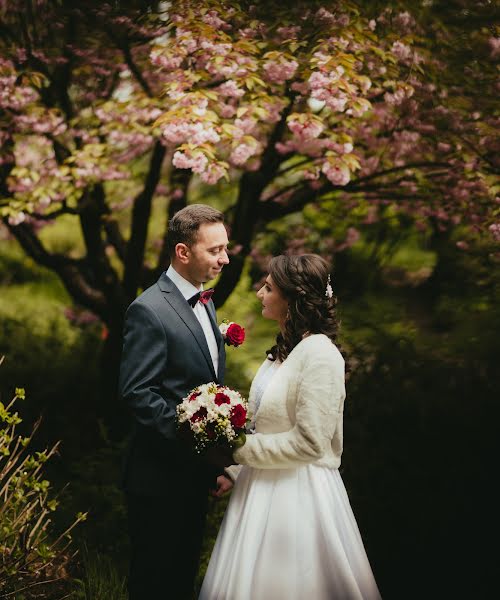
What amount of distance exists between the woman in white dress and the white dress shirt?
344mm

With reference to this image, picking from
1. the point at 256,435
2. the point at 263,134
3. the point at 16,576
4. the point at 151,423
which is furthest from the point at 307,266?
the point at 263,134

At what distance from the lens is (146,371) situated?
2469 millimetres

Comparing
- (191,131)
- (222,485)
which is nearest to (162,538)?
(222,485)

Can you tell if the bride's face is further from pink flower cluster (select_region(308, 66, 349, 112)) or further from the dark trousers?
pink flower cluster (select_region(308, 66, 349, 112))

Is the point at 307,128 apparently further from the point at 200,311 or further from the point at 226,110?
the point at 200,311

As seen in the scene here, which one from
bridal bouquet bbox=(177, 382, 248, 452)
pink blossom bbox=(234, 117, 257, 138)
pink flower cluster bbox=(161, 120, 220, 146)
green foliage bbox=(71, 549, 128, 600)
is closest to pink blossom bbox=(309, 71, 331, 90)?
pink blossom bbox=(234, 117, 257, 138)

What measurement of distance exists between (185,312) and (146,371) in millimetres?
319

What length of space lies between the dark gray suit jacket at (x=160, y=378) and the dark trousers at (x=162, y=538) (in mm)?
66

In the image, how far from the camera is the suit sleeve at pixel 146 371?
2441 mm

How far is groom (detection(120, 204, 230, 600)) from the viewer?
251 centimetres

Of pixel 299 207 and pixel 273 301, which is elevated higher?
pixel 299 207

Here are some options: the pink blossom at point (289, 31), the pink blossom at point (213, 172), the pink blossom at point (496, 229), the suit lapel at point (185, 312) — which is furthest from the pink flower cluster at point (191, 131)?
the pink blossom at point (496, 229)

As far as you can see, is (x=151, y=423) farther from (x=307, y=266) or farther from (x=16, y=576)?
(x=16, y=576)

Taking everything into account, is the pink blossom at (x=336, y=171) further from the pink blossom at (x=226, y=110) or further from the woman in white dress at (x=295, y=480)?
the woman in white dress at (x=295, y=480)
